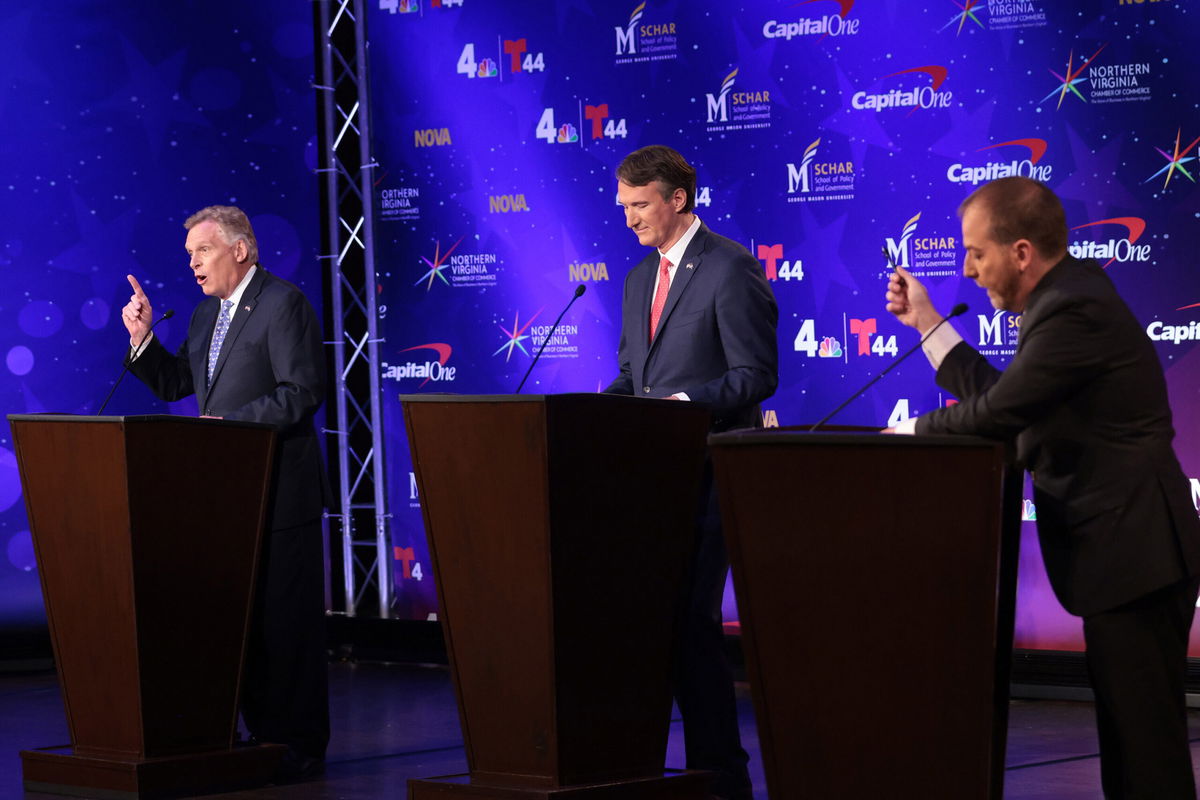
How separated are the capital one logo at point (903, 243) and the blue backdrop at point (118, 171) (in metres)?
2.80

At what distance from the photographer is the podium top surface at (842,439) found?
2707mm

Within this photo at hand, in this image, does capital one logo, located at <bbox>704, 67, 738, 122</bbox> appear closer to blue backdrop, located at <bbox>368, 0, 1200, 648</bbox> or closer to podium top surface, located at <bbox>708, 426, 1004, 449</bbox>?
blue backdrop, located at <bbox>368, 0, 1200, 648</bbox>

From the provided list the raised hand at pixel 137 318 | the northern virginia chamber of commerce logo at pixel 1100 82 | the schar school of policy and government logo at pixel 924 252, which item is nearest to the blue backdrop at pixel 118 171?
the raised hand at pixel 137 318

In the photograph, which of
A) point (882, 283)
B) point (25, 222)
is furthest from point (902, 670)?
point (25, 222)

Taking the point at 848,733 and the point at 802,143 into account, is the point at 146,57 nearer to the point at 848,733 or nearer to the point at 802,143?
the point at 802,143

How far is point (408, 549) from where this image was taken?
7.40 metres

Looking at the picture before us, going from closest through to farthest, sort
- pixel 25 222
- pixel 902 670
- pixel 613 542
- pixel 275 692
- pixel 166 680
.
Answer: pixel 902 670
pixel 613 542
pixel 166 680
pixel 275 692
pixel 25 222

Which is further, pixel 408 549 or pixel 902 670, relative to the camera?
pixel 408 549

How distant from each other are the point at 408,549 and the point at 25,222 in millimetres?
2249

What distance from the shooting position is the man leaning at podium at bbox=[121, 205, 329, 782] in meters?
4.61

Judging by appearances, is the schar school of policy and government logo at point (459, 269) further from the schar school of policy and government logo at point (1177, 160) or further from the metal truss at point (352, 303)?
the schar school of policy and government logo at point (1177, 160)

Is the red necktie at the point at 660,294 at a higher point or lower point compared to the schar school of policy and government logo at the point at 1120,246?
lower

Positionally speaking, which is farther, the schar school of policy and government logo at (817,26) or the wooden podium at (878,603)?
the schar school of policy and government logo at (817,26)

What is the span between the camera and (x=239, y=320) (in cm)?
471
